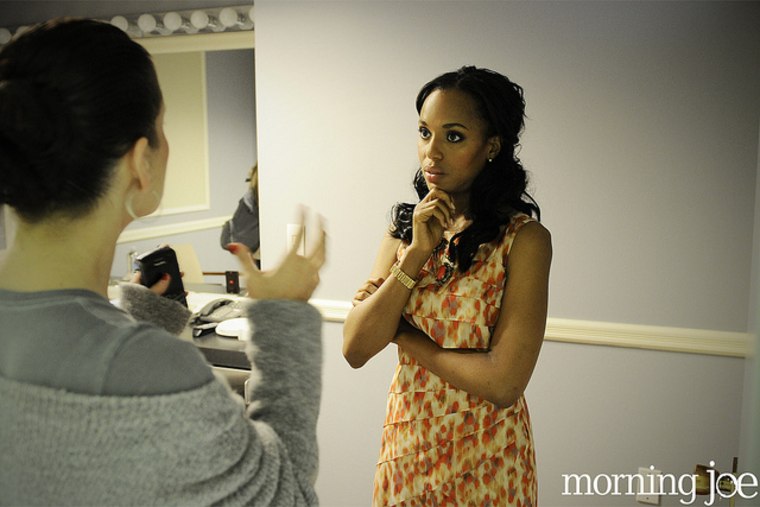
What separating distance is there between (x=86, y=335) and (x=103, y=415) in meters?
0.08

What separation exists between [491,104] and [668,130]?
882mm

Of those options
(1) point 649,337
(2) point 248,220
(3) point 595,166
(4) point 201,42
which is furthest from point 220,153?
(1) point 649,337

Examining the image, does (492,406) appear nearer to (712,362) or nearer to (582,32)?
(712,362)

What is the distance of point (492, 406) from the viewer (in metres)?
1.32

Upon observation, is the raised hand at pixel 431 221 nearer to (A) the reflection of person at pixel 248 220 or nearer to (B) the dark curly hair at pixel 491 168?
(B) the dark curly hair at pixel 491 168

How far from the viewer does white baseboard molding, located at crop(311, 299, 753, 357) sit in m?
1.95

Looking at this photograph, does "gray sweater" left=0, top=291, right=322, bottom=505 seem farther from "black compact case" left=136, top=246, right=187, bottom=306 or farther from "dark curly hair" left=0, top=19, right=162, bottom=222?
"black compact case" left=136, top=246, right=187, bottom=306

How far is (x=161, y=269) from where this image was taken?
3.81ft

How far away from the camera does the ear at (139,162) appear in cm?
68

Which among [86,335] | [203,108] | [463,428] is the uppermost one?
[203,108]

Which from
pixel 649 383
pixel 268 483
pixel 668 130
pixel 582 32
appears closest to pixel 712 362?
pixel 649 383

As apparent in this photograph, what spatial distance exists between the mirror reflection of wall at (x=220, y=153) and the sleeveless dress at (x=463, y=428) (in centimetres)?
149

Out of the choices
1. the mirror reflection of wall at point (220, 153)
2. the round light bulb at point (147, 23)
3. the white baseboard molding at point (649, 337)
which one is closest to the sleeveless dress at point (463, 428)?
the white baseboard molding at point (649, 337)

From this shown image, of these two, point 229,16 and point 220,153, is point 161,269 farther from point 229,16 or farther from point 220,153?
point 229,16
